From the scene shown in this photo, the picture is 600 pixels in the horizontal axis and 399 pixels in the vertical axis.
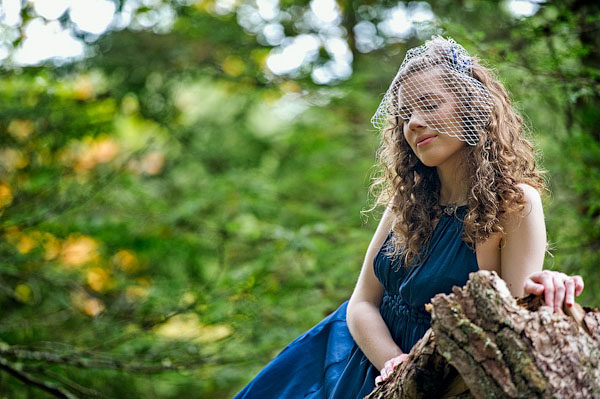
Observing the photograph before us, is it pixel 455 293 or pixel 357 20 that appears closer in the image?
pixel 455 293

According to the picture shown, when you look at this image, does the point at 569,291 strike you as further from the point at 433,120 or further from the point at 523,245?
the point at 433,120

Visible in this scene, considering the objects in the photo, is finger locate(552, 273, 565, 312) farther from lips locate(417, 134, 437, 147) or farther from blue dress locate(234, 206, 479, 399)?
lips locate(417, 134, 437, 147)

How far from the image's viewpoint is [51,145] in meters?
6.02

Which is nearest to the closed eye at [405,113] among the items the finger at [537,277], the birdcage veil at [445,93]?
the birdcage veil at [445,93]

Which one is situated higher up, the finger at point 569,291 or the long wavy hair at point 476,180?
the finger at point 569,291

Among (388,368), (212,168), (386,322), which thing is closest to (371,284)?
(386,322)

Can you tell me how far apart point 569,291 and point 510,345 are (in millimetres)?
230

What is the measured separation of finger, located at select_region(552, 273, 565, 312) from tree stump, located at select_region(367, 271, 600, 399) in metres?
0.02

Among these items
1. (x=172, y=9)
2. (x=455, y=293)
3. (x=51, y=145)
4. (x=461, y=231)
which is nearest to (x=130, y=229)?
(x=51, y=145)

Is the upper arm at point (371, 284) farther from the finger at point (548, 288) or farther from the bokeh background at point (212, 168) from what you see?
the bokeh background at point (212, 168)

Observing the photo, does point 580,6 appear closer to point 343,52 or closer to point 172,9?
point 343,52

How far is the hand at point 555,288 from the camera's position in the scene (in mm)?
1383

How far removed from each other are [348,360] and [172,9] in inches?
228

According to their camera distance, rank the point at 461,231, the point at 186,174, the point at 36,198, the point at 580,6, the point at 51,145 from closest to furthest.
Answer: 1. the point at 461,231
2. the point at 580,6
3. the point at 36,198
4. the point at 51,145
5. the point at 186,174
